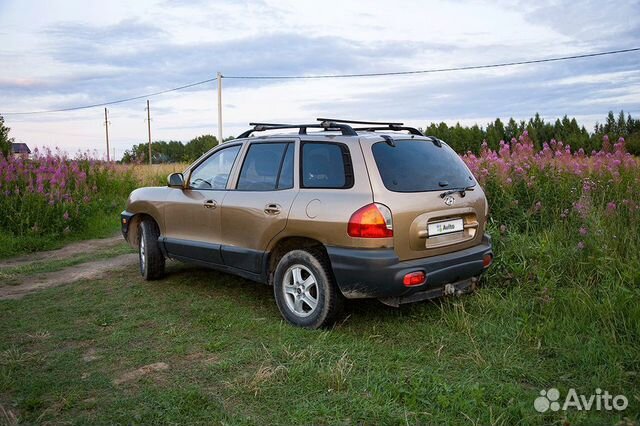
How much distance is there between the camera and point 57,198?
1073 cm

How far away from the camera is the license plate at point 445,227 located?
14.3 ft

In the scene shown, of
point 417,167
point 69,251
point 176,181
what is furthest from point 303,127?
point 69,251

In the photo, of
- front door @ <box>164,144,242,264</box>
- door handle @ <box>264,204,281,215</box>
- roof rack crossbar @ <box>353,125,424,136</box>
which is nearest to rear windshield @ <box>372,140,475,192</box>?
Result: roof rack crossbar @ <box>353,125,424,136</box>

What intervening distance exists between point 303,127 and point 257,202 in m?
0.85

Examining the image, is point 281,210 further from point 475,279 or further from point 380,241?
→ point 475,279

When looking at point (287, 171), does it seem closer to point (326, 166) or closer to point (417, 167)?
point (326, 166)

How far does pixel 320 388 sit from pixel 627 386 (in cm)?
198

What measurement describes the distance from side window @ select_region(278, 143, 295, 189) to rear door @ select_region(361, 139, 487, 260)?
2.61ft

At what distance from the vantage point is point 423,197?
14.3 feet

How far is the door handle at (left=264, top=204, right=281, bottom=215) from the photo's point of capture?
4.77m

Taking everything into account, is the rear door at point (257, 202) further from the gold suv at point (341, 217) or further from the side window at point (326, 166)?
the side window at point (326, 166)

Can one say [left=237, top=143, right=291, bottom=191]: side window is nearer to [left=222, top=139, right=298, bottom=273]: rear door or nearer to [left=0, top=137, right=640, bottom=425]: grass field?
[left=222, top=139, right=298, bottom=273]: rear door

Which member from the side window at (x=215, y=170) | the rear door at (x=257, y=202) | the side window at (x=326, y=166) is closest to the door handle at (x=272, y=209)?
the rear door at (x=257, y=202)

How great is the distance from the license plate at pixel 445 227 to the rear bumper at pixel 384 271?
198 mm
